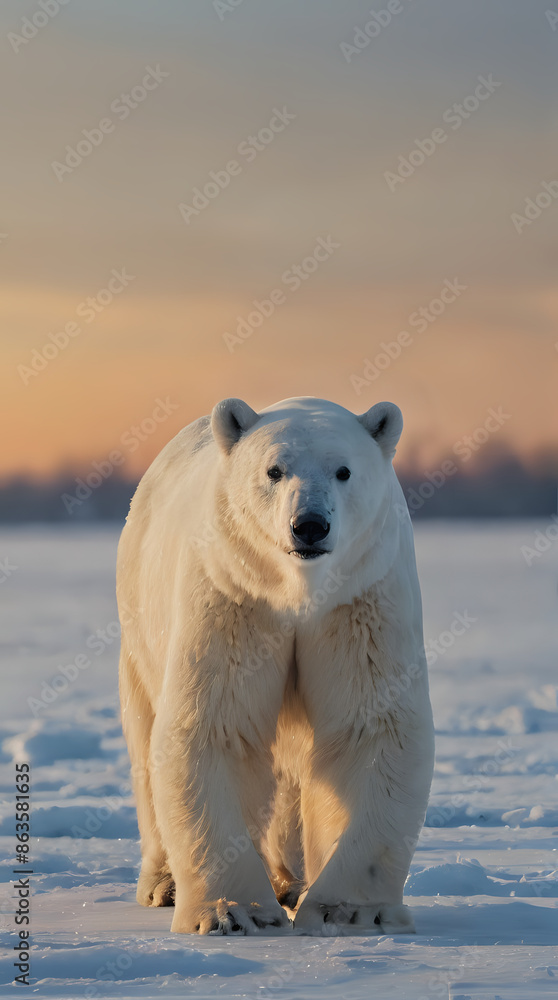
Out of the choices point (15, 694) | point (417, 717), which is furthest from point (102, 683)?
point (417, 717)

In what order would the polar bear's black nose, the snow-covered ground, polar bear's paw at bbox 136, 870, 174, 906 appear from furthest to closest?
polar bear's paw at bbox 136, 870, 174, 906 → the polar bear's black nose → the snow-covered ground

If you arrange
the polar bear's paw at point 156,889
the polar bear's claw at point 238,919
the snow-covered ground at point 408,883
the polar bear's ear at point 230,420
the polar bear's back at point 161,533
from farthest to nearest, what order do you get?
1. the polar bear's paw at point 156,889
2. the polar bear's back at point 161,533
3. the polar bear's ear at point 230,420
4. the polar bear's claw at point 238,919
5. the snow-covered ground at point 408,883

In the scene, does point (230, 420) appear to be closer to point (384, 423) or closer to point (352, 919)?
point (384, 423)

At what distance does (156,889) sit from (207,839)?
3.67ft

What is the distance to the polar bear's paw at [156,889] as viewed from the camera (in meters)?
6.06

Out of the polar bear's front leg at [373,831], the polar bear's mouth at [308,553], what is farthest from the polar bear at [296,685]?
the polar bear's mouth at [308,553]

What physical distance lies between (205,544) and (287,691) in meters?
0.73

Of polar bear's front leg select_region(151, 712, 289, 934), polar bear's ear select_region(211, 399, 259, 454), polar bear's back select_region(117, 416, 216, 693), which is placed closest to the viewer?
polar bear's front leg select_region(151, 712, 289, 934)

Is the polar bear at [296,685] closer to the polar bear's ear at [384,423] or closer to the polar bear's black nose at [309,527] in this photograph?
the polar bear's ear at [384,423]

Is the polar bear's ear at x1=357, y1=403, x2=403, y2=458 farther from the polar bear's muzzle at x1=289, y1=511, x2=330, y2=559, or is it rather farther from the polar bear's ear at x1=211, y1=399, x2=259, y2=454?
the polar bear's muzzle at x1=289, y1=511, x2=330, y2=559

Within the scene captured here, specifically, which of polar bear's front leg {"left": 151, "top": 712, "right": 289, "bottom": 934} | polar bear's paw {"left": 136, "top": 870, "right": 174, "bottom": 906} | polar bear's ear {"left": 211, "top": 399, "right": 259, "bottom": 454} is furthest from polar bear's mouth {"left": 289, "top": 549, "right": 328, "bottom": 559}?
polar bear's paw {"left": 136, "top": 870, "right": 174, "bottom": 906}

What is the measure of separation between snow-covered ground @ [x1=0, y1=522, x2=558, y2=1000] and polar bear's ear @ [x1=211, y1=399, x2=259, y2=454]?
6.50 ft

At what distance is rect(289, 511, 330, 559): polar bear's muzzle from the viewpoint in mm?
4648

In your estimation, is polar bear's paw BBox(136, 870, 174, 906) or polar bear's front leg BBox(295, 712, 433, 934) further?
polar bear's paw BBox(136, 870, 174, 906)
